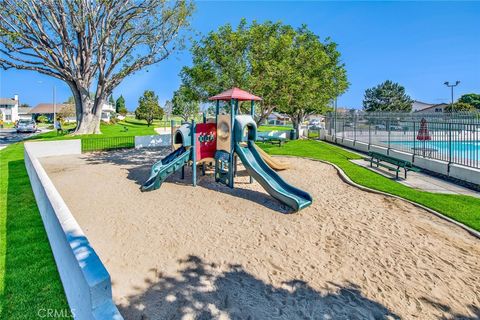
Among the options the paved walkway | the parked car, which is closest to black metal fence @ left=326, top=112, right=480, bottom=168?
the paved walkway

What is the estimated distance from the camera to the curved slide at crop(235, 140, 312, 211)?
874 centimetres

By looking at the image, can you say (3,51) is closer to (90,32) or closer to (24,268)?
(90,32)

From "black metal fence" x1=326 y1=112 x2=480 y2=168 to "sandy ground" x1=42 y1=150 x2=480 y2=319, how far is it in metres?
5.76

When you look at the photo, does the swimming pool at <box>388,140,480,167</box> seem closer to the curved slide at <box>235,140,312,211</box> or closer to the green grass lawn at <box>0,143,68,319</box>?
the curved slide at <box>235,140,312,211</box>

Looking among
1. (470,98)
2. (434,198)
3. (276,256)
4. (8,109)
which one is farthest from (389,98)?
(8,109)

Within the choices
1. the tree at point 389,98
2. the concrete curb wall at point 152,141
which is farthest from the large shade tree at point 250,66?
the tree at point 389,98

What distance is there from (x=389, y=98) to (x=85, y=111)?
262 feet

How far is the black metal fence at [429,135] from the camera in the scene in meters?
12.6

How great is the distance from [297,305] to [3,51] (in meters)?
33.3

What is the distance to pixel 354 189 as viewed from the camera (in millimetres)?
11227

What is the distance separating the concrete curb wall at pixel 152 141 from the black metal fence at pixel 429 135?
16.6m

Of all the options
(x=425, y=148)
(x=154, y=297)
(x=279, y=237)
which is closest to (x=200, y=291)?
(x=154, y=297)

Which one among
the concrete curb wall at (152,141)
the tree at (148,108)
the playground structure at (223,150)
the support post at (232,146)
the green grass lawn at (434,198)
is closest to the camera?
the green grass lawn at (434,198)

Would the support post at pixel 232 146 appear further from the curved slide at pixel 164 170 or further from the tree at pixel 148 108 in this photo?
the tree at pixel 148 108
